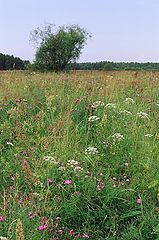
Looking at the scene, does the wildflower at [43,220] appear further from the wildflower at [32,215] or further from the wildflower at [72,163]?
the wildflower at [72,163]

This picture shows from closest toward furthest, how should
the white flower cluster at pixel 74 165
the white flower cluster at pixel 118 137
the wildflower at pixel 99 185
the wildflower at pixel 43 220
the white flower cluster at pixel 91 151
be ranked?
the wildflower at pixel 43 220 < the wildflower at pixel 99 185 < the white flower cluster at pixel 74 165 < the white flower cluster at pixel 91 151 < the white flower cluster at pixel 118 137

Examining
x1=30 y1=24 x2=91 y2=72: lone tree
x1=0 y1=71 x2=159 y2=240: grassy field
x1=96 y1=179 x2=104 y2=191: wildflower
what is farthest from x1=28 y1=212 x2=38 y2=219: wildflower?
x1=30 y1=24 x2=91 y2=72: lone tree

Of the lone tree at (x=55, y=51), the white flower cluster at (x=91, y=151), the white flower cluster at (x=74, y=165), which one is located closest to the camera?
the white flower cluster at (x=74, y=165)

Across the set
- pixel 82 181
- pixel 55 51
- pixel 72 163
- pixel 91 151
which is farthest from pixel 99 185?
pixel 55 51

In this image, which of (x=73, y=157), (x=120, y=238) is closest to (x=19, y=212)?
(x=120, y=238)

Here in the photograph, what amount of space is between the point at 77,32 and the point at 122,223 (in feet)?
156

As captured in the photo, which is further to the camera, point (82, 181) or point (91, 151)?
point (91, 151)

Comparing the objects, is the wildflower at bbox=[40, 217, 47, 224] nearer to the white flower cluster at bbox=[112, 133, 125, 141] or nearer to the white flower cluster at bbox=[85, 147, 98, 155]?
the white flower cluster at bbox=[85, 147, 98, 155]

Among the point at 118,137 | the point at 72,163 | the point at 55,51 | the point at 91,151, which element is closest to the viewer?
the point at 72,163

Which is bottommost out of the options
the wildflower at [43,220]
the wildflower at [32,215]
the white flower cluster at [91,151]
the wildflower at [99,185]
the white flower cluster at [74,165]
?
the wildflower at [43,220]

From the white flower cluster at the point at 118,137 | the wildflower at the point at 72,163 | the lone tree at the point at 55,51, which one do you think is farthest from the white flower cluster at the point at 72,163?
the lone tree at the point at 55,51

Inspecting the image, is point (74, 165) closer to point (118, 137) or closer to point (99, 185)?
point (99, 185)

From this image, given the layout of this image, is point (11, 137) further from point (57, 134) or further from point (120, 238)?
point (120, 238)

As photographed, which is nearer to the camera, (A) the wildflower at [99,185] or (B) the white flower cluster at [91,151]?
(A) the wildflower at [99,185]
